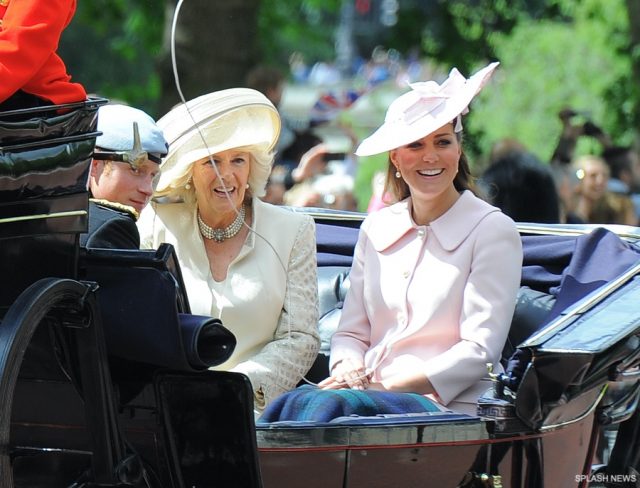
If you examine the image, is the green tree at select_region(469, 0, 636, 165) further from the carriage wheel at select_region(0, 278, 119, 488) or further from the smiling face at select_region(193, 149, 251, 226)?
the carriage wheel at select_region(0, 278, 119, 488)

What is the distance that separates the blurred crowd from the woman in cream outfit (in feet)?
5.79

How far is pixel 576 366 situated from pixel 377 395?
1.86 feet

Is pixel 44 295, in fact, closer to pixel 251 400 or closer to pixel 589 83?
pixel 251 400

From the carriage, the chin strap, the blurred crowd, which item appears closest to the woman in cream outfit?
the chin strap

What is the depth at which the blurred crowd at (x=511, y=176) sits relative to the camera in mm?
6926

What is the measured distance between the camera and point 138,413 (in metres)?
3.34

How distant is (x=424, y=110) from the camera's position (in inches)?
171

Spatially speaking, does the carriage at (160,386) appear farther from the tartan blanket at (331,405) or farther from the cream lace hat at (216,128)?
the cream lace hat at (216,128)

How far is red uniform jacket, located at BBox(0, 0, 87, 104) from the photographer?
10.2 ft

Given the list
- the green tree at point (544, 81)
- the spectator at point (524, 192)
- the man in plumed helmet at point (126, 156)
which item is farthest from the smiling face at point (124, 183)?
the green tree at point (544, 81)

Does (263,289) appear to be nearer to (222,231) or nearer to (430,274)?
(222,231)

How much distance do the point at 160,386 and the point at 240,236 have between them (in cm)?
123

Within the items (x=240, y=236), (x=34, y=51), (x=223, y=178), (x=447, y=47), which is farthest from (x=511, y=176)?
(x=447, y=47)

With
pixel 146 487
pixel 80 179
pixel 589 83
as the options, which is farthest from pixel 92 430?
pixel 589 83
